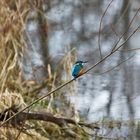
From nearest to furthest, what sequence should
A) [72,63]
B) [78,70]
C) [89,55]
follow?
[78,70] → [72,63] → [89,55]

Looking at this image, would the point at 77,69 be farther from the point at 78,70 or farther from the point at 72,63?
the point at 72,63

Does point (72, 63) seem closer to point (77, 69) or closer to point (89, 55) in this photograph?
point (89, 55)

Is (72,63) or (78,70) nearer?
(78,70)

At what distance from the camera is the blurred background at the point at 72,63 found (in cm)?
379

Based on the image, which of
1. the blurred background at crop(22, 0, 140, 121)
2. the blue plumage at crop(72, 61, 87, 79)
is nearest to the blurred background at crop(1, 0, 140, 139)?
the blurred background at crop(22, 0, 140, 121)

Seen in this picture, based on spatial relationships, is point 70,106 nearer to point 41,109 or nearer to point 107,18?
point 41,109

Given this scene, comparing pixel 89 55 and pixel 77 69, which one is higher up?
pixel 89 55

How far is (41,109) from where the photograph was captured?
3.74 m

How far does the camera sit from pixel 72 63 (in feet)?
12.2

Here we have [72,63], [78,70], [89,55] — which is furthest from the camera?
[89,55]

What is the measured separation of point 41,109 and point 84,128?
314mm

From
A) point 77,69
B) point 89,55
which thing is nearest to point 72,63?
point 89,55

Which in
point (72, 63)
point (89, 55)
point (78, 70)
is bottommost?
point (78, 70)

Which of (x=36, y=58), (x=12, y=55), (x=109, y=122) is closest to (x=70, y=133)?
(x=109, y=122)
